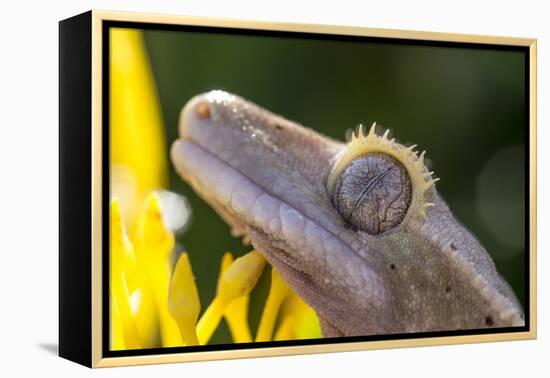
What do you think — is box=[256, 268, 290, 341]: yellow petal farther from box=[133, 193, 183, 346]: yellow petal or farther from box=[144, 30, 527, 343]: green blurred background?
box=[133, 193, 183, 346]: yellow petal

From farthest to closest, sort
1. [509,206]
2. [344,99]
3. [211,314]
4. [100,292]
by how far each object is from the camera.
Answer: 1. [509,206]
2. [344,99]
3. [211,314]
4. [100,292]

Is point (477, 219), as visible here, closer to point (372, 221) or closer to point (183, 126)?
point (372, 221)

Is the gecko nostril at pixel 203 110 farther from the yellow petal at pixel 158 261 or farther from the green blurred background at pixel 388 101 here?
the yellow petal at pixel 158 261

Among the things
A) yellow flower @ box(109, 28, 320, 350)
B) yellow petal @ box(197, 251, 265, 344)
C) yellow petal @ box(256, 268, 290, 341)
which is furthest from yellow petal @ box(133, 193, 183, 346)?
yellow petal @ box(256, 268, 290, 341)

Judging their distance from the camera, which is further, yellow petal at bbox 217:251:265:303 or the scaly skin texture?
yellow petal at bbox 217:251:265:303

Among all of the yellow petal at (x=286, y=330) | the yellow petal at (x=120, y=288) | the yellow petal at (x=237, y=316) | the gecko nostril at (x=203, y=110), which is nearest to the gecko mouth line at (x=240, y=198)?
the gecko nostril at (x=203, y=110)

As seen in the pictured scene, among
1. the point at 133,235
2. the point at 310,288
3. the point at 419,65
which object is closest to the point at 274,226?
the point at 310,288

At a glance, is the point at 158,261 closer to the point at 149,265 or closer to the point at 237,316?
the point at 149,265

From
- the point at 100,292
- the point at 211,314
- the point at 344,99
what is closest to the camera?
the point at 100,292
